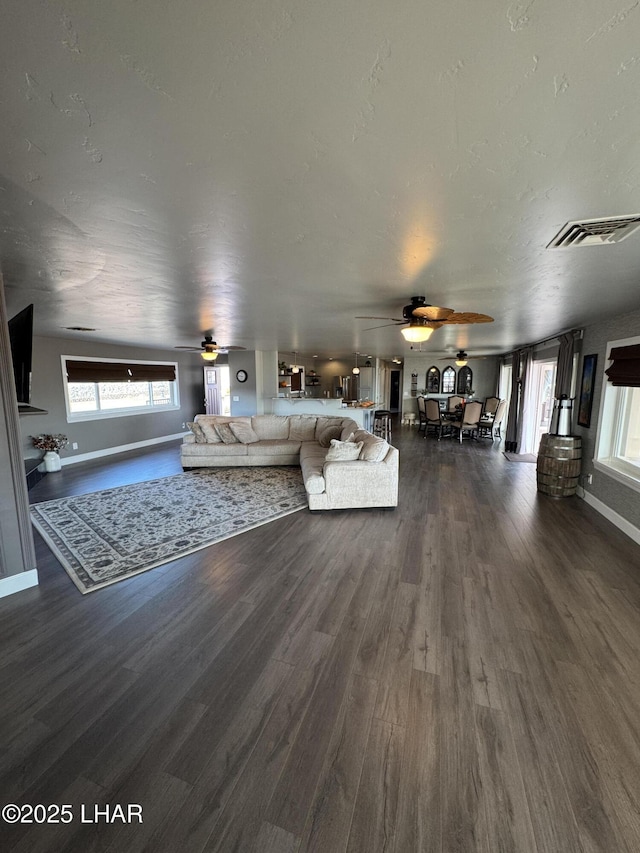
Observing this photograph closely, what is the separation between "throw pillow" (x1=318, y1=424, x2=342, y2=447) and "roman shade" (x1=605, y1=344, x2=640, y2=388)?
4129mm

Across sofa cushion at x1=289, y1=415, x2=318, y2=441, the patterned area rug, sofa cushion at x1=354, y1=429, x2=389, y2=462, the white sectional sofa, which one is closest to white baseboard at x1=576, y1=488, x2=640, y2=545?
the white sectional sofa

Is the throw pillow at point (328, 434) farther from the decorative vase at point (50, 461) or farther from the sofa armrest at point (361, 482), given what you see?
the decorative vase at point (50, 461)

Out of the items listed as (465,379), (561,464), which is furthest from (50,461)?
(465,379)

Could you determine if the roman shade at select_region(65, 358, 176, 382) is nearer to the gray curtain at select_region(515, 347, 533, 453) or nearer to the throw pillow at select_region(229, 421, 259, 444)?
the throw pillow at select_region(229, 421, 259, 444)

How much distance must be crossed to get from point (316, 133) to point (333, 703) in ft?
7.88

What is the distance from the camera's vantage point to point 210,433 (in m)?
6.41

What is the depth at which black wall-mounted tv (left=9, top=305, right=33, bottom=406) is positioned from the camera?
2643 mm

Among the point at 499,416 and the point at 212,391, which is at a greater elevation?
the point at 212,391

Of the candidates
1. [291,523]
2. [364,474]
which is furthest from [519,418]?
[291,523]

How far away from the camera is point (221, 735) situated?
5.16 ft

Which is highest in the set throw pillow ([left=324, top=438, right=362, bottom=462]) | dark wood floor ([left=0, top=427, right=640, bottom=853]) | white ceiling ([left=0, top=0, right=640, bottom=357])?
white ceiling ([left=0, top=0, right=640, bottom=357])

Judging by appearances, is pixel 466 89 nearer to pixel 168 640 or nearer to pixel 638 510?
pixel 168 640

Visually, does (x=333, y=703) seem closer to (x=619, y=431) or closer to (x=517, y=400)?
(x=619, y=431)

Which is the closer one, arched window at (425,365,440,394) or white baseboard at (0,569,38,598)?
white baseboard at (0,569,38,598)
